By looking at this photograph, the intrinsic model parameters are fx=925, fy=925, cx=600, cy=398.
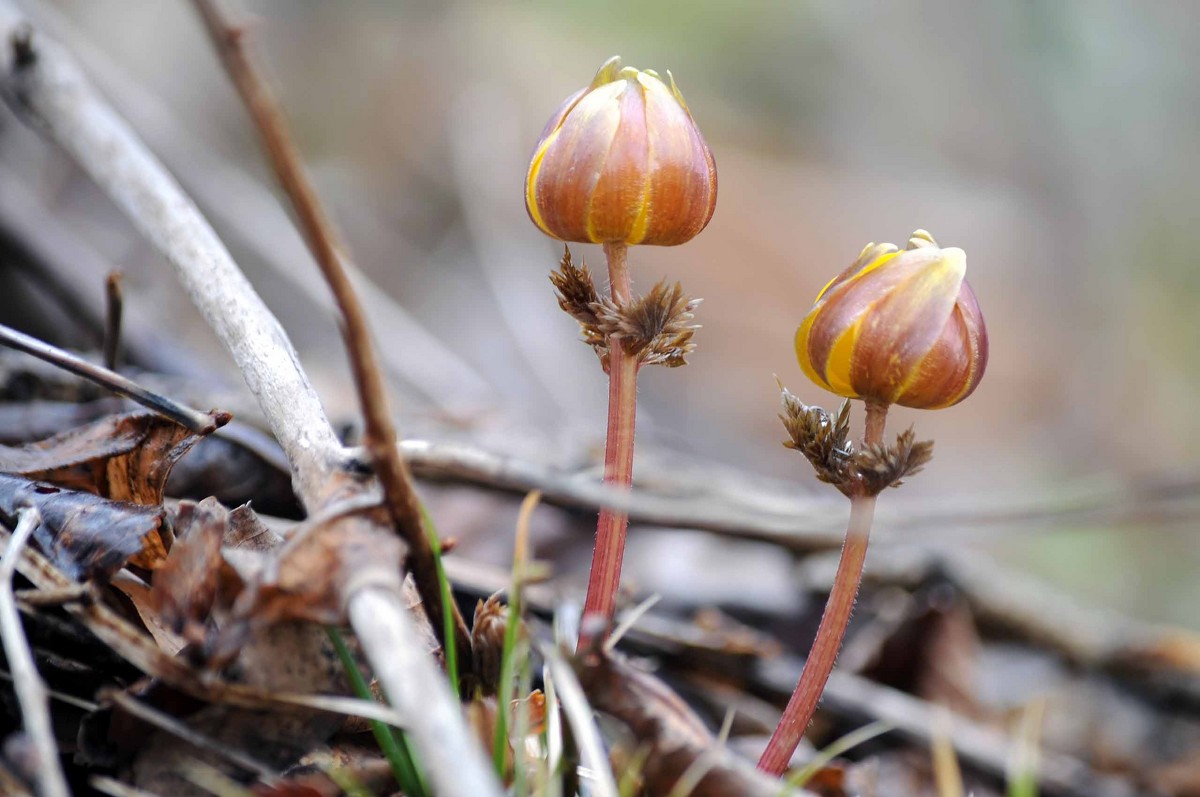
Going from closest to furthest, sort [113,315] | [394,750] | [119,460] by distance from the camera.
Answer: [394,750] → [119,460] → [113,315]

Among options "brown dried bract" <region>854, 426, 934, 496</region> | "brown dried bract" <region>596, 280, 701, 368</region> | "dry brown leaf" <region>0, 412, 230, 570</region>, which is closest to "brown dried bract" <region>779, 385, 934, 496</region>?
"brown dried bract" <region>854, 426, 934, 496</region>

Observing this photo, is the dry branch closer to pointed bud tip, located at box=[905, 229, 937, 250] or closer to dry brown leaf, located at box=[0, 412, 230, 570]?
dry brown leaf, located at box=[0, 412, 230, 570]

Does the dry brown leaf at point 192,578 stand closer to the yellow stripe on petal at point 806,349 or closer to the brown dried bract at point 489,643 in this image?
the brown dried bract at point 489,643

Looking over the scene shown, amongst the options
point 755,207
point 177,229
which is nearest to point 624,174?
point 177,229

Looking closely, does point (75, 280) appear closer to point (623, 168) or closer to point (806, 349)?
point (623, 168)

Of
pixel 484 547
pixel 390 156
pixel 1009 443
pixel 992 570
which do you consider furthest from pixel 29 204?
pixel 1009 443

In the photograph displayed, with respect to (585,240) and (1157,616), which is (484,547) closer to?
(585,240)
